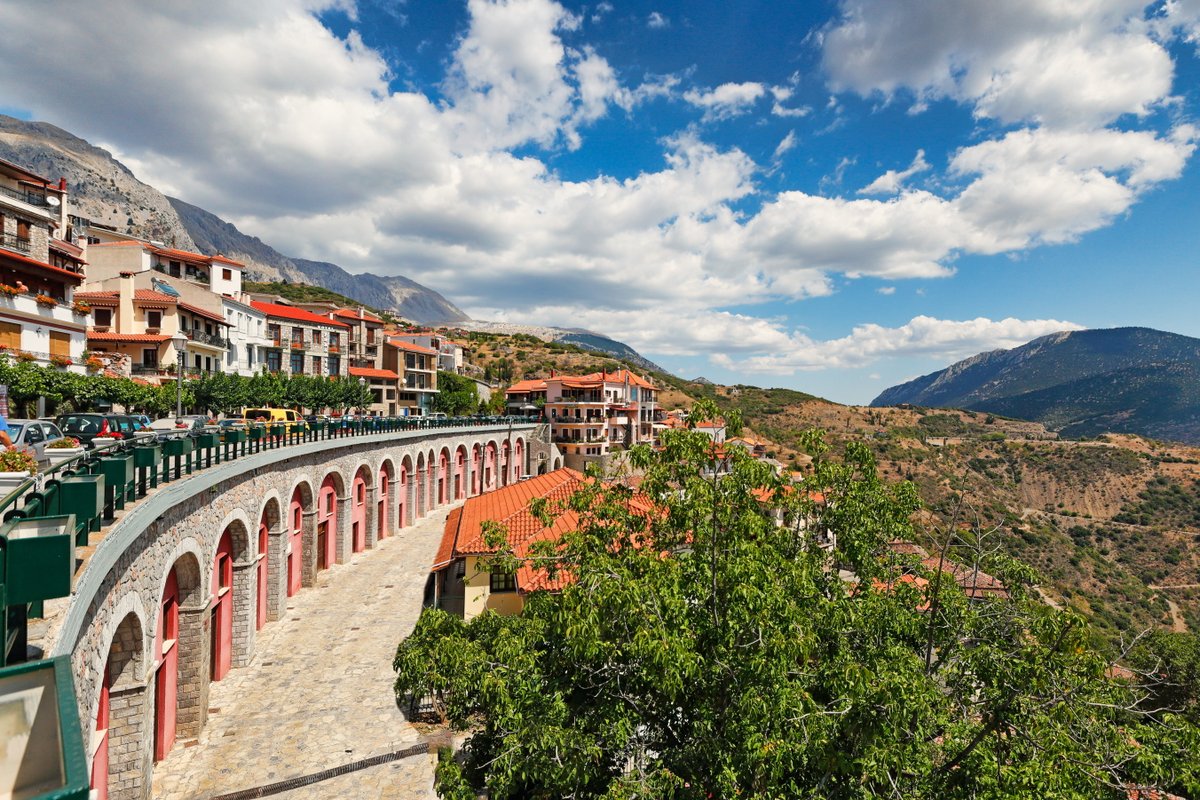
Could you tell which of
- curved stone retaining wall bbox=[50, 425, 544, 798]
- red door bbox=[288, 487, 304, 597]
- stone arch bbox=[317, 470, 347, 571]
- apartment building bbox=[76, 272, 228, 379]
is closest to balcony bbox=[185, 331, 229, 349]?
apartment building bbox=[76, 272, 228, 379]

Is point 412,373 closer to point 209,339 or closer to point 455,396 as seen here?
point 455,396

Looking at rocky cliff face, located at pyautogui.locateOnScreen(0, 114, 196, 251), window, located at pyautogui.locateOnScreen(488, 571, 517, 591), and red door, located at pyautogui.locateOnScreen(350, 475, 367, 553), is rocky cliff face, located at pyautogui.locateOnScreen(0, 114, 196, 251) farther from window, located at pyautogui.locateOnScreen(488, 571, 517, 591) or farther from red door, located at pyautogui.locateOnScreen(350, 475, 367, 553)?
window, located at pyautogui.locateOnScreen(488, 571, 517, 591)

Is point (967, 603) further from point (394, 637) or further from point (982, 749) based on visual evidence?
point (394, 637)

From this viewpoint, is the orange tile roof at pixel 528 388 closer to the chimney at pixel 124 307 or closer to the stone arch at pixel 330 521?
the chimney at pixel 124 307

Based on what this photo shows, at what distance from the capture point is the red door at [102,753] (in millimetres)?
9500

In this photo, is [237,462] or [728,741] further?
[237,462]

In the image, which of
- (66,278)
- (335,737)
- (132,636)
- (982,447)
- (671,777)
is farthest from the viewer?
(982,447)

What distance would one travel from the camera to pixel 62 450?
40.7ft

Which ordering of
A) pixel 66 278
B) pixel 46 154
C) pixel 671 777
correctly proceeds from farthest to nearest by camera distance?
pixel 46 154 < pixel 66 278 < pixel 671 777

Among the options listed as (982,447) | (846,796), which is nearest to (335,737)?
(846,796)

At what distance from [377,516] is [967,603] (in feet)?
108

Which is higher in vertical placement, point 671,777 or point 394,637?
point 671,777

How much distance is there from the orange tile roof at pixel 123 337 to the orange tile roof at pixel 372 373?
22.8 metres

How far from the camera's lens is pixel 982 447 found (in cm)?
10131
